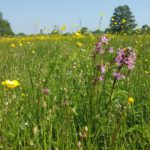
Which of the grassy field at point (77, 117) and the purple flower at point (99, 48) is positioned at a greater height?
the purple flower at point (99, 48)

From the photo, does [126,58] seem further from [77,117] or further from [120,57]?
[77,117]

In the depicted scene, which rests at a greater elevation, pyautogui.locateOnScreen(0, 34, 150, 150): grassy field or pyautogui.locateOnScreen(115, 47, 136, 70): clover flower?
pyautogui.locateOnScreen(115, 47, 136, 70): clover flower

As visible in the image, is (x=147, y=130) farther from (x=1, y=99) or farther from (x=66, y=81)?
(x=66, y=81)

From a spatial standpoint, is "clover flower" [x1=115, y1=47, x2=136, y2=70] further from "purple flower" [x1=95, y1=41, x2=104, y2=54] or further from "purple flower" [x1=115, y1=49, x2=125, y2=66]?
"purple flower" [x1=95, y1=41, x2=104, y2=54]

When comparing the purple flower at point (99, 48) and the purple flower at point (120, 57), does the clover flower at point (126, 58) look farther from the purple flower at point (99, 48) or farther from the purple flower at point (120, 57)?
the purple flower at point (99, 48)

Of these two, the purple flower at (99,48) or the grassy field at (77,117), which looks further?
the purple flower at (99,48)

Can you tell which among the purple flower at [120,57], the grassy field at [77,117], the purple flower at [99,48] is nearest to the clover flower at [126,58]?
the purple flower at [120,57]

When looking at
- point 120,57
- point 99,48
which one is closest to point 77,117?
point 99,48

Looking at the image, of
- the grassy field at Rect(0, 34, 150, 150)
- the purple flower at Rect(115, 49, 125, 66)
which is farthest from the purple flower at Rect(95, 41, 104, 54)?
the purple flower at Rect(115, 49, 125, 66)

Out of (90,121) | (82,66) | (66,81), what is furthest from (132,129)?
(82,66)

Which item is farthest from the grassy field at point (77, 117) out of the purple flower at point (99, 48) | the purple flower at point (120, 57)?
the purple flower at point (120, 57)

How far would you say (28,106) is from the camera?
2.66 meters

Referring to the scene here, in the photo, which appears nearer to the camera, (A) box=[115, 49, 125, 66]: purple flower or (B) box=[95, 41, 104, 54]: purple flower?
(A) box=[115, 49, 125, 66]: purple flower

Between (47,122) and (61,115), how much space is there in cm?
23
